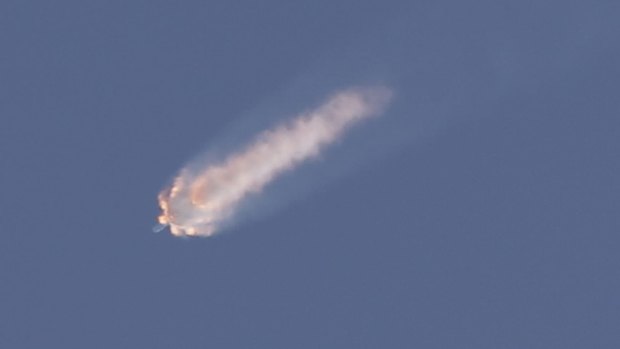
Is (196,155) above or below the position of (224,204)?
above

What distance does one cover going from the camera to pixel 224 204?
196 ft

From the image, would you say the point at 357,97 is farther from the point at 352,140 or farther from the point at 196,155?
the point at 196,155

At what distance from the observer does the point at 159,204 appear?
2552 inches

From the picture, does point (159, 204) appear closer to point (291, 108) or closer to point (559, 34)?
point (291, 108)

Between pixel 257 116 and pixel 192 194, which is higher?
pixel 257 116

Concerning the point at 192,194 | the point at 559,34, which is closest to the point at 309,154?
the point at 192,194

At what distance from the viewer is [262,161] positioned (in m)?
58.7

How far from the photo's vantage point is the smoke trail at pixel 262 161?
5838 centimetres

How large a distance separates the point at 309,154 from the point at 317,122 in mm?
1438

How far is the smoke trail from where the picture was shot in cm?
5838

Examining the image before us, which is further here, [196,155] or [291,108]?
[196,155]

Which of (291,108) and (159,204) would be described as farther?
(159,204)

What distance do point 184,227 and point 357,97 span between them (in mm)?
9823

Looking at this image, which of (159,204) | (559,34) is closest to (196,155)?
(159,204)
